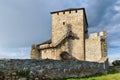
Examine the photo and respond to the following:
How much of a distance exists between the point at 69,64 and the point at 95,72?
15.0 ft

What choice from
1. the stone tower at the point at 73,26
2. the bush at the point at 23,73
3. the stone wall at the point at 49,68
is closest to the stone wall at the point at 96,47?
the stone tower at the point at 73,26

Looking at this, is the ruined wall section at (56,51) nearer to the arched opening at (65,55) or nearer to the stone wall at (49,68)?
the arched opening at (65,55)

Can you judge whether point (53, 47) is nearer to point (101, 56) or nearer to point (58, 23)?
point (58, 23)

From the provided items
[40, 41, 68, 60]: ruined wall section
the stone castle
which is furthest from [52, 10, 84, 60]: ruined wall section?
[40, 41, 68, 60]: ruined wall section

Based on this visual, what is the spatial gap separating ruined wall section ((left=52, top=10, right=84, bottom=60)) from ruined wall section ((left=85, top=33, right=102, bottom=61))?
85cm

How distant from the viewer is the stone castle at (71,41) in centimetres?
3769

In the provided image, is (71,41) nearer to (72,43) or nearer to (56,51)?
(72,43)

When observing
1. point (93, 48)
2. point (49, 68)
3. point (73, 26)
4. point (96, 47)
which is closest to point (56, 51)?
point (73, 26)

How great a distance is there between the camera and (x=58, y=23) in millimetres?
41344

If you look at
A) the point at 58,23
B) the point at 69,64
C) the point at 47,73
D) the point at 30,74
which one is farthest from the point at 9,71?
the point at 58,23

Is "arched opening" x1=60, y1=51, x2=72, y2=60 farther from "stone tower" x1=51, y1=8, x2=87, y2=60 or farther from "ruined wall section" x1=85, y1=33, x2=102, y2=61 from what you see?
"ruined wall section" x1=85, y1=33, x2=102, y2=61

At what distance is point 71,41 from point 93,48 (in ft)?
11.2

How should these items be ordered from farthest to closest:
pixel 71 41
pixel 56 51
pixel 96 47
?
pixel 71 41 < pixel 56 51 < pixel 96 47

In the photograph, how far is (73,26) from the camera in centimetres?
4019
